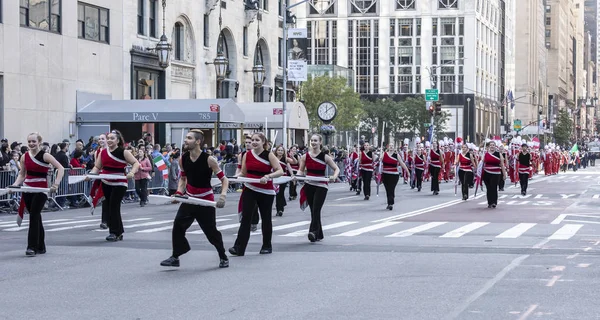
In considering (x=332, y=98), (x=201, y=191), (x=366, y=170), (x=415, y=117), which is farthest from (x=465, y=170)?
(x=415, y=117)

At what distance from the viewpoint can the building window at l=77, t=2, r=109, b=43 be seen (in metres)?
39.3

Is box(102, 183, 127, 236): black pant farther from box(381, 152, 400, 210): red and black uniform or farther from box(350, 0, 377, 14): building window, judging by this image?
box(350, 0, 377, 14): building window

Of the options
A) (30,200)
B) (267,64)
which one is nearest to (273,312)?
(30,200)

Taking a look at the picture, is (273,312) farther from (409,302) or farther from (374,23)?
(374,23)

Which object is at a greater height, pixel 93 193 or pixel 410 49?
pixel 410 49

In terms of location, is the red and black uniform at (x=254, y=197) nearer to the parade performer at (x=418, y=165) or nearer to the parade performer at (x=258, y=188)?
the parade performer at (x=258, y=188)

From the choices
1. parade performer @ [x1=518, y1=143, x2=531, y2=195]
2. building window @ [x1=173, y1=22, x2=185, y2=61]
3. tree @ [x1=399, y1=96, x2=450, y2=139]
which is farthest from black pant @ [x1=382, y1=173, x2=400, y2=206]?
tree @ [x1=399, y1=96, x2=450, y2=139]

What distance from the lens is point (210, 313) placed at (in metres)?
9.55

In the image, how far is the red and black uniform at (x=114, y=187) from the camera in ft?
55.7

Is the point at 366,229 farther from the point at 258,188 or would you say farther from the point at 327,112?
the point at 327,112

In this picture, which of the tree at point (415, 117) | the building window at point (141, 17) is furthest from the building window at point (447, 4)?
the building window at point (141, 17)

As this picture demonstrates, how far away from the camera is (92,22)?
132 feet

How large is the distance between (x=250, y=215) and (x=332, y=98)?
60.8 meters

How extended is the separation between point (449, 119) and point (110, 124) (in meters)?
68.7
